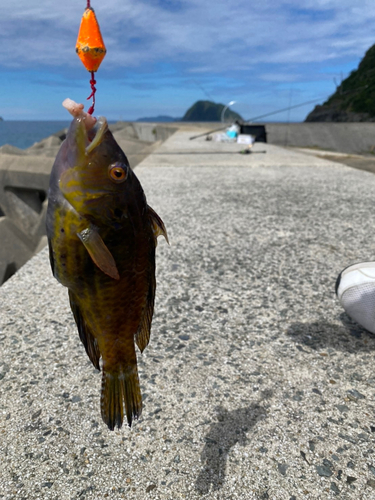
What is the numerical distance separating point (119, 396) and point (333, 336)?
6.12 ft

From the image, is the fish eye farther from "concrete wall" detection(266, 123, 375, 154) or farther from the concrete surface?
"concrete wall" detection(266, 123, 375, 154)

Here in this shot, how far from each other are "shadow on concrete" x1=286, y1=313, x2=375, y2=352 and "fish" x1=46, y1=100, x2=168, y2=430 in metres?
1.65

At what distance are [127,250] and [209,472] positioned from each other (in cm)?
117

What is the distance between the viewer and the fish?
1144mm

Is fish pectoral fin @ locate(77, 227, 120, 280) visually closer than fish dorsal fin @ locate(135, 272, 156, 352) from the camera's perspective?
Yes

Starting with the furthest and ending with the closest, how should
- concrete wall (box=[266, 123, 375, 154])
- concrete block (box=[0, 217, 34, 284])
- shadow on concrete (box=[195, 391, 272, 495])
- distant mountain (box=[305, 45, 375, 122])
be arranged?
distant mountain (box=[305, 45, 375, 122]), concrete wall (box=[266, 123, 375, 154]), concrete block (box=[0, 217, 34, 284]), shadow on concrete (box=[195, 391, 272, 495])

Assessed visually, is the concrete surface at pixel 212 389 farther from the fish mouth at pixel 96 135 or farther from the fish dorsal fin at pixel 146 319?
the fish mouth at pixel 96 135

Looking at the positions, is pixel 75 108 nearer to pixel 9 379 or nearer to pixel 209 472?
pixel 209 472

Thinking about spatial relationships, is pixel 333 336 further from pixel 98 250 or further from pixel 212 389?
pixel 98 250

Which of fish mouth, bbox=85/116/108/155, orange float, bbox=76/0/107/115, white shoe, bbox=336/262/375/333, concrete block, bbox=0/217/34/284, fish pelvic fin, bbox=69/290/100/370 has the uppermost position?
orange float, bbox=76/0/107/115

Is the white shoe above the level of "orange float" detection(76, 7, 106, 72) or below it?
below

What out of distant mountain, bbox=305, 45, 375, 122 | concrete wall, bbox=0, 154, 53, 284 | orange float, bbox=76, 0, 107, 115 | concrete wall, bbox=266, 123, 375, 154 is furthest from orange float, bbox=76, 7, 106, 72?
distant mountain, bbox=305, 45, 375, 122

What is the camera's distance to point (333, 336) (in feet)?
9.21

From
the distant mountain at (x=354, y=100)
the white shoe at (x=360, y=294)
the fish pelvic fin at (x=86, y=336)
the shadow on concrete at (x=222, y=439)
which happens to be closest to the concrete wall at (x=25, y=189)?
the white shoe at (x=360, y=294)
